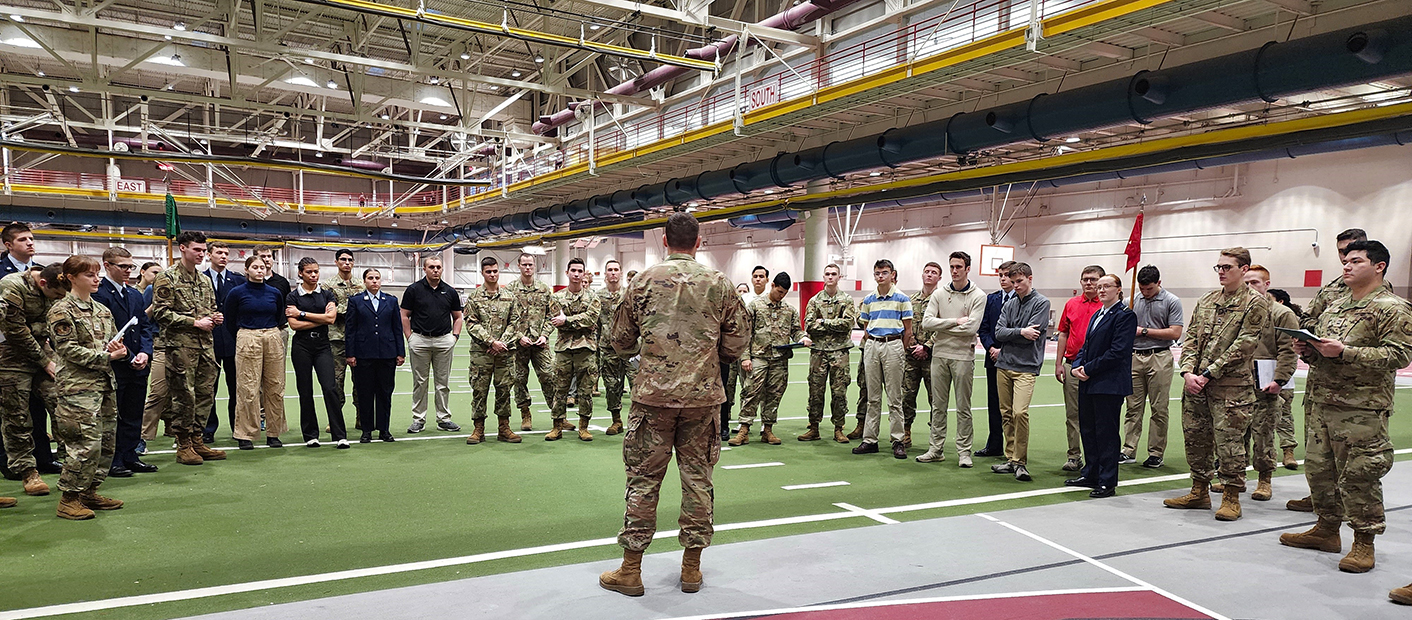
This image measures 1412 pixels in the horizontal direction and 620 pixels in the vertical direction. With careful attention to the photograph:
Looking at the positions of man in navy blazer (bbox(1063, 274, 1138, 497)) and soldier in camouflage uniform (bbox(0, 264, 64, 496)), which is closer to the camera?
soldier in camouflage uniform (bbox(0, 264, 64, 496))

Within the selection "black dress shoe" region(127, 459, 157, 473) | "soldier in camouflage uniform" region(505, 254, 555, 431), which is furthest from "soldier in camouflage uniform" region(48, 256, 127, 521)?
"soldier in camouflage uniform" region(505, 254, 555, 431)

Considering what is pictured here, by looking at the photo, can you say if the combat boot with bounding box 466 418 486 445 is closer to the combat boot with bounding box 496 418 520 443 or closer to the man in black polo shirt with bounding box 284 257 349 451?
the combat boot with bounding box 496 418 520 443

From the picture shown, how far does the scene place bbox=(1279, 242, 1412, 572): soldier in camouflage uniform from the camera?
4098mm

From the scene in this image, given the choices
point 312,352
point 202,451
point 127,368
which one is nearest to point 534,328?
point 312,352

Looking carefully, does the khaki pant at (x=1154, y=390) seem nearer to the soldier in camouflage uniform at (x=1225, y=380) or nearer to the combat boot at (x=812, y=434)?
the soldier in camouflage uniform at (x=1225, y=380)

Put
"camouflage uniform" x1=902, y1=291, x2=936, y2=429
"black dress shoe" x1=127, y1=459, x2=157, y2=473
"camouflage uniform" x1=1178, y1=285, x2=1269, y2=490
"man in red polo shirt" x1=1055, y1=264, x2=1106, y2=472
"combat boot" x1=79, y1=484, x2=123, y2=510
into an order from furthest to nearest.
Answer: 1. "camouflage uniform" x1=902, y1=291, x2=936, y2=429
2. "man in red polo shirt" x1=1055, y1=264, x2=1106, y2=472
3. "black dress shoe" x1=127, y1=459, x2=157, y2=473
4. "camouflage uniform" x1=1178, y1=285, x2=1269, y2=490
5. "combat boot" x1=79, y1=484, x2=123, y2=510

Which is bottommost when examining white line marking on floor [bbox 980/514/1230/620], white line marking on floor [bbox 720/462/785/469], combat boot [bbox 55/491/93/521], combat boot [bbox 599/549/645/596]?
white line marking on floor [bbox 980/514/1230/620]

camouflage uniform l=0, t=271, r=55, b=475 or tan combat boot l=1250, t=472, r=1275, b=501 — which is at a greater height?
camouflage uniform l=0, t=271, r=55, b=475

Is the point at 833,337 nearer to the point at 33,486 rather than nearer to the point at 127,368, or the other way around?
the point at 127,368

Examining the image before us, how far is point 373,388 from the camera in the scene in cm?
792

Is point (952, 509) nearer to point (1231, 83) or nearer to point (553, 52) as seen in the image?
point (1231, 83)

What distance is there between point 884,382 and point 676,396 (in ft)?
15.0

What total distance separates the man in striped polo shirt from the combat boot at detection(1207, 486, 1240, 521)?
2.72 meters

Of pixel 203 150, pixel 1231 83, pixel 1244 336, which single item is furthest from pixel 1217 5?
pixel 203 150
